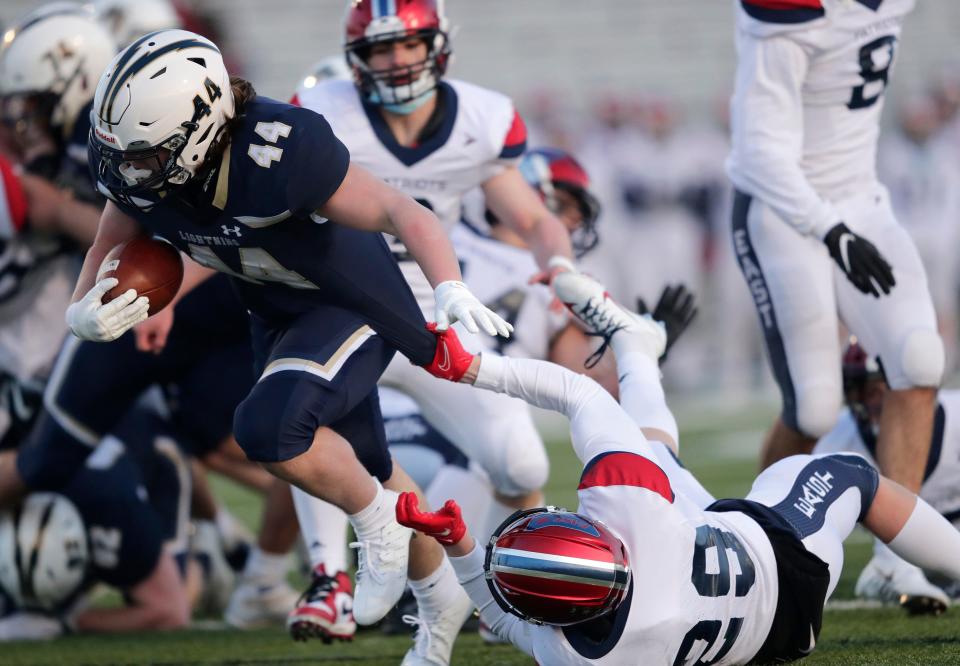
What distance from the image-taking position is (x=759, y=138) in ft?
14.5

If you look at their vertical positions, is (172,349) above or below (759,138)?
below

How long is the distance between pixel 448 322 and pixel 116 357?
5.65ft

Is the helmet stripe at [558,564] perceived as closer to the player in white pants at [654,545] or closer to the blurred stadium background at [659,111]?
the player in white pants at [654,545]

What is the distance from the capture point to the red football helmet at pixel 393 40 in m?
4.23

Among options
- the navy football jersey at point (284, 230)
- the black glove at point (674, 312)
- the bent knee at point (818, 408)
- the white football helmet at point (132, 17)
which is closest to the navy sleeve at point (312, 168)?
the navy football jersey at point (284, 230)

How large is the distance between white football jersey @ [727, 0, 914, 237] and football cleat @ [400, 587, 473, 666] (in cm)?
159

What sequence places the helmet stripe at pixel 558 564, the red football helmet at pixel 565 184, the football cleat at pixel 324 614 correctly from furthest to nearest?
1. the red football helmet at pixel 565 184
2. the football cleat at pixel 324 614
3. the helmet stripe at pixel 558 564

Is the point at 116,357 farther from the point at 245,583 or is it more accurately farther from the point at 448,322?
the point at 448,322

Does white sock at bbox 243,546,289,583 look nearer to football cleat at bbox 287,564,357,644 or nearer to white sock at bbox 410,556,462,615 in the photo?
football cleat at bbox 287,564,357,644

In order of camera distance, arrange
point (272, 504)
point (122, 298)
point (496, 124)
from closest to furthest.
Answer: point (122, 298) → point (496, 124) → point (272, 504)

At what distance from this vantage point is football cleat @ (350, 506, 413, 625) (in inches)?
135

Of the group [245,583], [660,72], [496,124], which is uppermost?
[496,124]

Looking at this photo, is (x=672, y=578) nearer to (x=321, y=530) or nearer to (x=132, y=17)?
(x=321, y=530)

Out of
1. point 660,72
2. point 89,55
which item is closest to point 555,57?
point 660,72
